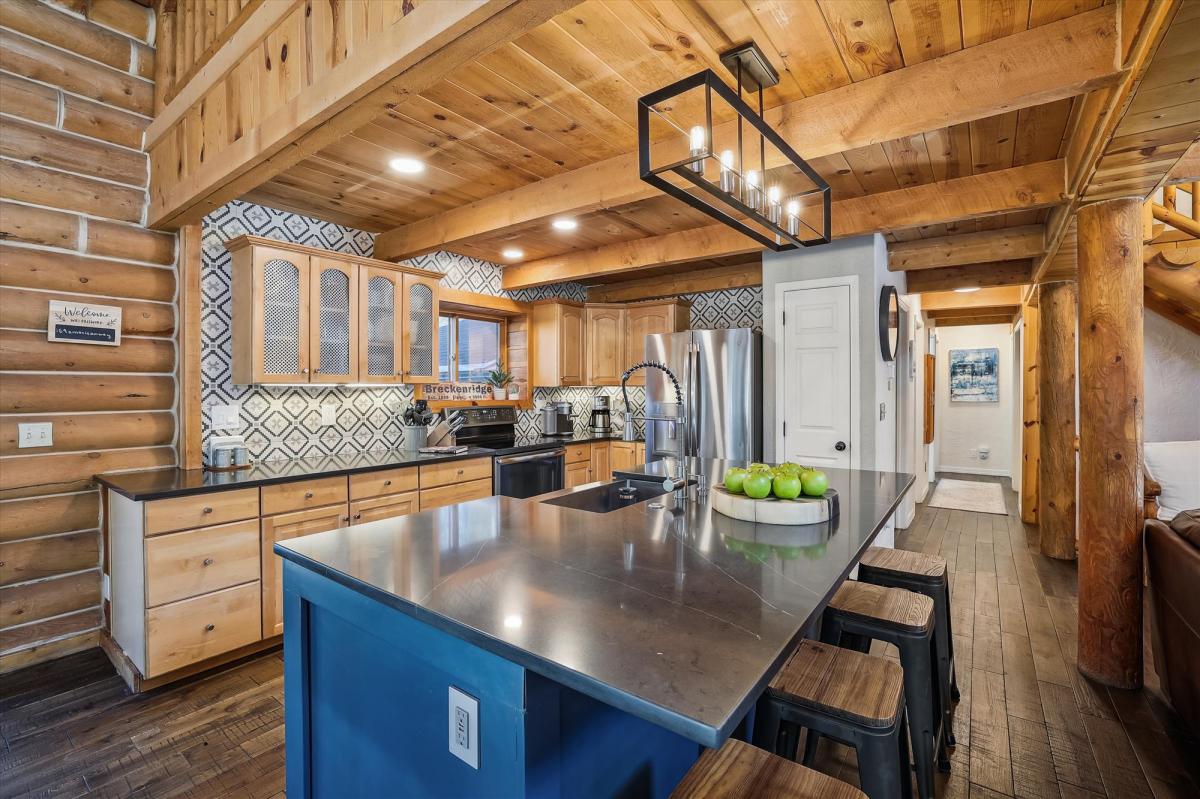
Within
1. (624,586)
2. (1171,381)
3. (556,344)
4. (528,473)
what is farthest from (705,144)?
(1171,381)

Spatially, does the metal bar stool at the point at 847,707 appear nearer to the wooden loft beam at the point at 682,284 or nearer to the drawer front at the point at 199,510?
the drawer front at the point at 199,510

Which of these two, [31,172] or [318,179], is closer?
[31,172]

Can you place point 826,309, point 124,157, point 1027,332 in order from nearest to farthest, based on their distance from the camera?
point 124,157, point 826,309, point 1027,332

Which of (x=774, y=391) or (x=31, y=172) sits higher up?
(x=31, y=172)

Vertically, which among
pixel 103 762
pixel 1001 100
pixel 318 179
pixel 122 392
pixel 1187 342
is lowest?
pixel 103 762

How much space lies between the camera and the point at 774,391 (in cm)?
422

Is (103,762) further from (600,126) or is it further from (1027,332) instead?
(1027,332)

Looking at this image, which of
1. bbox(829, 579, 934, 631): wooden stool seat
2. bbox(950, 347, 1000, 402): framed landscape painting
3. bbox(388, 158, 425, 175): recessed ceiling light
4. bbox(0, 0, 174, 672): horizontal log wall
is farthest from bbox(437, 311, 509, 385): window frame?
bbox(950, 347, 1000, 402): framed landscape painting

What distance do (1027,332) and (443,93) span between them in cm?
627

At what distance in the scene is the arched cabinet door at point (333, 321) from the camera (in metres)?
3.41

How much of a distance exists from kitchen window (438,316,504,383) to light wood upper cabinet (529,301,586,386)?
35 cm

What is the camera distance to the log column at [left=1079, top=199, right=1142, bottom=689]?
2506mm

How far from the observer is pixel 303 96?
6.21 feet

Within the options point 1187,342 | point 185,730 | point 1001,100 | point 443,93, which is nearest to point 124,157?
point 443,93
